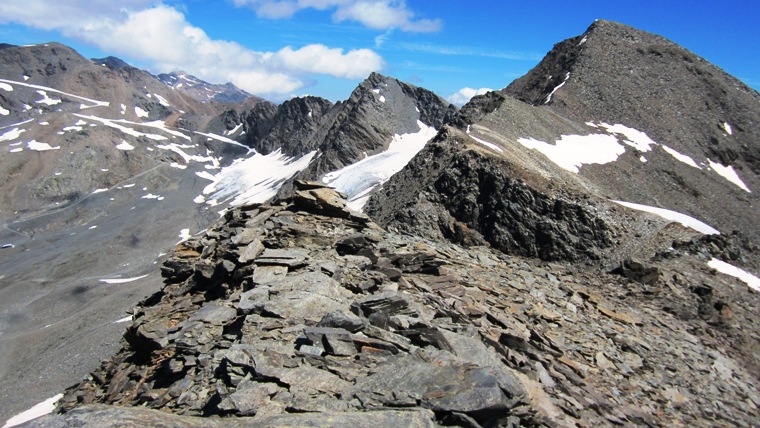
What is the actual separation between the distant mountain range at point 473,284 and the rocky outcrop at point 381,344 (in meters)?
0.08

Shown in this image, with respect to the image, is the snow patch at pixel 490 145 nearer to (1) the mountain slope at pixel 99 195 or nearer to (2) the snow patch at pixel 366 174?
(2) the snow patch at pixel 366 174

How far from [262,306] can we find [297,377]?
355 cm

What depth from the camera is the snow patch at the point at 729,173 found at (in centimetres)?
6335

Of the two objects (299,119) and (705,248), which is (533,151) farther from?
(299,119)

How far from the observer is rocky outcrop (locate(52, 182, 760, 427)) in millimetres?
9141

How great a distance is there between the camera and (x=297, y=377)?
9.68m

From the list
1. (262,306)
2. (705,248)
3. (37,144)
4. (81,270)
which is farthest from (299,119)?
(262,306)

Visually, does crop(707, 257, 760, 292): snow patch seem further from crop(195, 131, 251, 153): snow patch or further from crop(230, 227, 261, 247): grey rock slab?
crop(195, 131, 251, 153): snow patch

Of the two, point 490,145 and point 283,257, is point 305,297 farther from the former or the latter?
point 490,145

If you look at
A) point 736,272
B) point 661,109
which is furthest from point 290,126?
point 736,272

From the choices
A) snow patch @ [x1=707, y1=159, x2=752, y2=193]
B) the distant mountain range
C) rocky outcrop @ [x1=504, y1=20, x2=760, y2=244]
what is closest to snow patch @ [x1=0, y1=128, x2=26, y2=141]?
the distant mountain range

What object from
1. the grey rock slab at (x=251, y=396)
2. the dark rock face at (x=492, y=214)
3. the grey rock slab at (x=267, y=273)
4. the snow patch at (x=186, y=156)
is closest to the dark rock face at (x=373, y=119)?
the snow patch at (x=186, y=156)

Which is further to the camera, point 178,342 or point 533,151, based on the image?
point 533,151

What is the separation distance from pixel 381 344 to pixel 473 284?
335 inches
